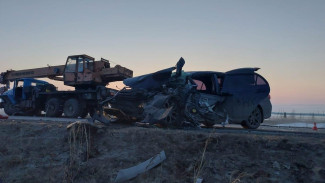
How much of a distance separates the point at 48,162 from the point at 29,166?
298 mm

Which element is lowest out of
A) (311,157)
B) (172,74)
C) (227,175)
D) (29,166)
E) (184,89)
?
(29,166)

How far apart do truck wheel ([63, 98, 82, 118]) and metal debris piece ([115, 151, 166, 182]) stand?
358 inches

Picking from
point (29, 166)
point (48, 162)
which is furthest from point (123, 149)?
point (29, 166)

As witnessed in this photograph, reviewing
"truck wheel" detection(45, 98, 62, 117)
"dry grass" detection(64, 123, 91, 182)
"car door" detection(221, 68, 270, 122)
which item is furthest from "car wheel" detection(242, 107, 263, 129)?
"truck wheel" detection(45, 98, 62, 117)

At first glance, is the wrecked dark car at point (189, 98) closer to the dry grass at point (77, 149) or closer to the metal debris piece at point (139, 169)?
the dry grass at point (77, 149)

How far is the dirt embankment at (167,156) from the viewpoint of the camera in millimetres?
3350

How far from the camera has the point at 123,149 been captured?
4.30m

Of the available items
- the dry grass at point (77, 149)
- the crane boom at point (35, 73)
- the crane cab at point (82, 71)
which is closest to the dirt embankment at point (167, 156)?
the dry grass at point (77, 149)

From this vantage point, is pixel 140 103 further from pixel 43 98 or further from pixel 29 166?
pixel 43 98

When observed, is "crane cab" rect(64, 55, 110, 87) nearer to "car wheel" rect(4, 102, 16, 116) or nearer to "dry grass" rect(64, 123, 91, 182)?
"car wheel" rect(4, 102, 16, 116)

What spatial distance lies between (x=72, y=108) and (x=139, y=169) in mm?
9479

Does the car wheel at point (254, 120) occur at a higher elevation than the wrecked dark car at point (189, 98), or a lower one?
lower

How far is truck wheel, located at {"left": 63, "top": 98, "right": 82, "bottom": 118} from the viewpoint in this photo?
1191 centimetres

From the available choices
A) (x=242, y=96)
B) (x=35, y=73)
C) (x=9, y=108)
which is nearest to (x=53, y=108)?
(x=35, y=73)
